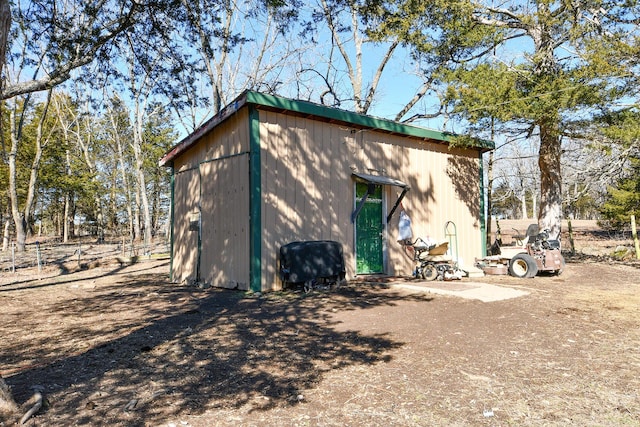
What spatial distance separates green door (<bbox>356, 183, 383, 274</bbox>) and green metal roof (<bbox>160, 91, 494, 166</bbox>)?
1411 millimetres

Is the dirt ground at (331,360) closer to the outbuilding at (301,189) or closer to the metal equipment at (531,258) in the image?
the outbuilding at (301,189)

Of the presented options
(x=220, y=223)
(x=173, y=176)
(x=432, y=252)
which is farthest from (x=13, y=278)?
(x=432, y=252)

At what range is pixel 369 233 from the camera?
9.48 meters

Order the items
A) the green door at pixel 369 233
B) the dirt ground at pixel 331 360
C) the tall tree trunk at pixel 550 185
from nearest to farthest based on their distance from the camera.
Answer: the dirt ground at pixel 331 360, the green door at pixel 369 233, the tall tree trunk at pixel 550 185

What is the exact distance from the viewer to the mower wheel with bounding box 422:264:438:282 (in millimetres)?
8984

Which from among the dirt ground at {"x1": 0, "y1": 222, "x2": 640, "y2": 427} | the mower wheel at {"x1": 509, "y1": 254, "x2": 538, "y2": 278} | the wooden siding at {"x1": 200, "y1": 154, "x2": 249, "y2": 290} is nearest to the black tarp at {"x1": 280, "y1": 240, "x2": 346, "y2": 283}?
the dirt ground at {"x1": 0, "y1": 222, "x2": 640, "y2": 427}

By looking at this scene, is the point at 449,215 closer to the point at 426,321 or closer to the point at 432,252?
the point at 432,252

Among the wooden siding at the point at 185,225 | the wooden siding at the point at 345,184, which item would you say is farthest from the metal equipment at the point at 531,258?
the wooden siding at the point at 185,225

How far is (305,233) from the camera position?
8.29 metres

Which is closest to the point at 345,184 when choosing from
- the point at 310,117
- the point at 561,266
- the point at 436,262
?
the point at 310,117

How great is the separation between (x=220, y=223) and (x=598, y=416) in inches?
282

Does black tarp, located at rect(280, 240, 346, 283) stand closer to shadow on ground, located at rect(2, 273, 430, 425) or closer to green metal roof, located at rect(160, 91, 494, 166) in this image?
shadow on ground, located at rect(2, 273, 430, 425)

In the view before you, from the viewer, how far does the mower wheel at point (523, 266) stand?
353 inches

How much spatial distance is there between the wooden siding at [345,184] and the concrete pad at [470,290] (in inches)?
69.3
